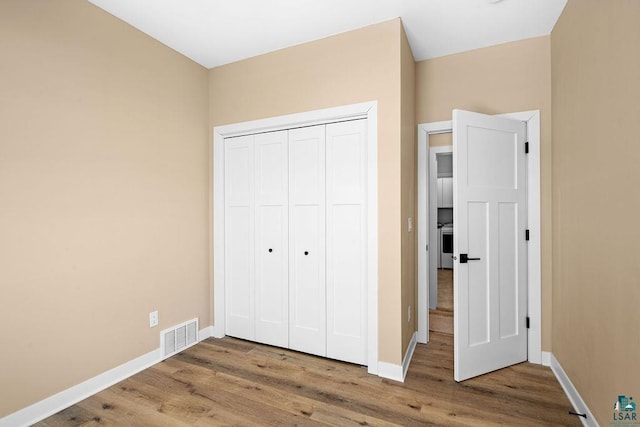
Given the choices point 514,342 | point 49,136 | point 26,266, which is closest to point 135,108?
point 49,136

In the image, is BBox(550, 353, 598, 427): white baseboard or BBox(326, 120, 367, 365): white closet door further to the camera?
BBox(326, 120, 367, 365): white closet door

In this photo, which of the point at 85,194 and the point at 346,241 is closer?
the point at 85,194

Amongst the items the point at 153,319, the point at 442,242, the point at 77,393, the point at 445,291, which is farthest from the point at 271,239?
the point at 442,242

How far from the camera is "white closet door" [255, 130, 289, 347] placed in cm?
286

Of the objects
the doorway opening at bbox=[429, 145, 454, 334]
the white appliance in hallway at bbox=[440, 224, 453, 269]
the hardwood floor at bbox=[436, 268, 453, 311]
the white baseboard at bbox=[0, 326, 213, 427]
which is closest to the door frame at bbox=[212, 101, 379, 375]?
the white baseboard at bbox=[0, 326, 213, 427]

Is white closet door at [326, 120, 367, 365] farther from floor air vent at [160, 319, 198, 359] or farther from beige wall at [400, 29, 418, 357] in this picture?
floor air vent at [160, 319, 198, 359]

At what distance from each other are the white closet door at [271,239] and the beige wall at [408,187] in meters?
1.06

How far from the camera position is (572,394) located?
2045 millimetres

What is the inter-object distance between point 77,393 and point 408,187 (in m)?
2.90

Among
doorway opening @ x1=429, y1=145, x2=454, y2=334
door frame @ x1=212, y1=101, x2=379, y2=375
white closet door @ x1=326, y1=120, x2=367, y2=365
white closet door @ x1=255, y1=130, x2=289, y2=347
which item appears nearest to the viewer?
door frame @ x1=212, y1=101, x2=379, y2=375

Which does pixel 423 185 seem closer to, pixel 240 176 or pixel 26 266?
pixel 240 176

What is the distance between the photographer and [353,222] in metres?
2.57

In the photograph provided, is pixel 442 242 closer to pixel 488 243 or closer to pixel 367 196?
pixel 488 243

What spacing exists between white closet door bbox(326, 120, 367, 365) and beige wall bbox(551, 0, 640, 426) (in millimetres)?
1423
